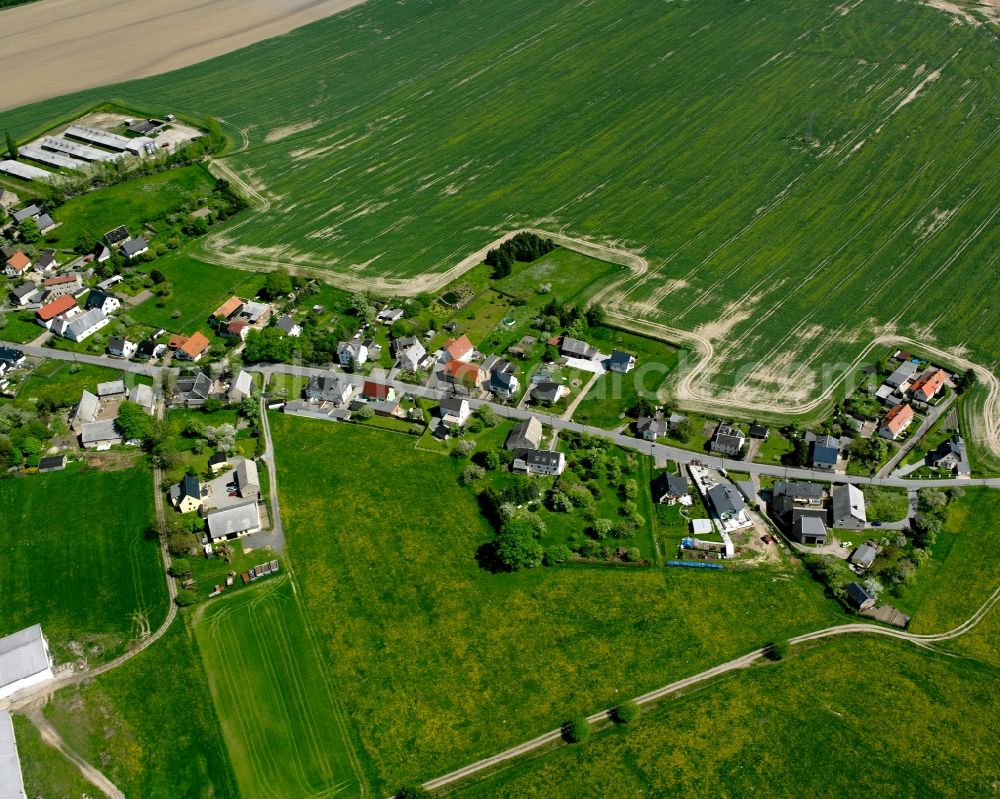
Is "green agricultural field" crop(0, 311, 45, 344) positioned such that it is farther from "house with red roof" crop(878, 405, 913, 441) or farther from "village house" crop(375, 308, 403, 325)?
"house with red roof" crop(878, 405, 913, 441)

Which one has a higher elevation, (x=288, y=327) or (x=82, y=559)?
(x=288, y=327)

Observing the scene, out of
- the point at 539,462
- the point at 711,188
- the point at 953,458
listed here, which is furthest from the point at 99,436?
the point at 711,188

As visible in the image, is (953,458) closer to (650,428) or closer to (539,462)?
(650,428)

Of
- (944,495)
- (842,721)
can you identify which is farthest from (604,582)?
(944,495)

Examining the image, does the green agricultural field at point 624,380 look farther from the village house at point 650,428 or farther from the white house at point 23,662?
the white house at point 23,662

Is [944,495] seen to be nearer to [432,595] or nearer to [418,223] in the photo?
[432,595]

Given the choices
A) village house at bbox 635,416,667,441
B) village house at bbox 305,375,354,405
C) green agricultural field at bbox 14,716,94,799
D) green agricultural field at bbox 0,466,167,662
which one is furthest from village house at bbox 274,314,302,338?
green agricultural field at bbox 14,716,94,799
